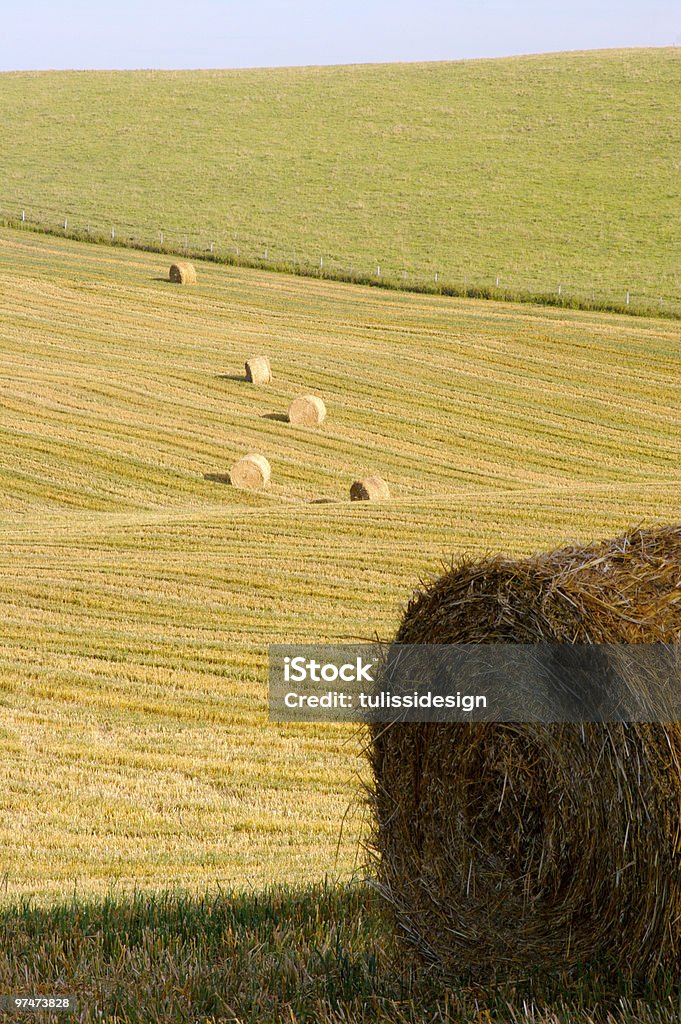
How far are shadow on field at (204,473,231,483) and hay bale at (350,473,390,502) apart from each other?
2411mm

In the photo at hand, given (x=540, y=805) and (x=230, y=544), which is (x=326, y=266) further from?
(x=540, y=805)

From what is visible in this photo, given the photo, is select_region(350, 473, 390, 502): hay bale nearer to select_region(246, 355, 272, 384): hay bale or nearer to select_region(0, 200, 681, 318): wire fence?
select_region(246, 355, 272, 384): hay bale

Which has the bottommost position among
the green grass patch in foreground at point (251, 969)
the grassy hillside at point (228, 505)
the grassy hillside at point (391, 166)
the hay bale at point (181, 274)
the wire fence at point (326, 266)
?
the green grass patch in foreground at point (251, 969)

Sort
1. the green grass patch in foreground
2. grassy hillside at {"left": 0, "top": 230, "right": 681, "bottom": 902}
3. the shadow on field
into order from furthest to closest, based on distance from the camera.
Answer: the shadow on field → grassy hillside at {"left": 0, "top": 230, "right": 681, "bottom": 902} → the green grass patch in foreground

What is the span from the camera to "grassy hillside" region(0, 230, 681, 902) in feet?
29.5

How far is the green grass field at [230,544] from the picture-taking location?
595 centimetres

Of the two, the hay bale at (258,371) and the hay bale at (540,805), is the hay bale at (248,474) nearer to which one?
the hay bale at (258,371)

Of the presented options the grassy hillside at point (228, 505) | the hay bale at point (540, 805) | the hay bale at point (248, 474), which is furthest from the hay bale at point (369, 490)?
the hay bale at point (540, 805)

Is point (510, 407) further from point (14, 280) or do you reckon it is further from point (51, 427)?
point (14, 280)

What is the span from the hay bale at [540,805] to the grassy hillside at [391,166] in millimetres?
40056

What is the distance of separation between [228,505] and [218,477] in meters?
1.19

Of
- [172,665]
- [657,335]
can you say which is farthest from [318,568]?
[657,335]

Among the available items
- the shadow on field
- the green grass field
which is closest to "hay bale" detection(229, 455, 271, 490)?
the shadow on field

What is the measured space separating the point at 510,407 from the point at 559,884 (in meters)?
25.7
